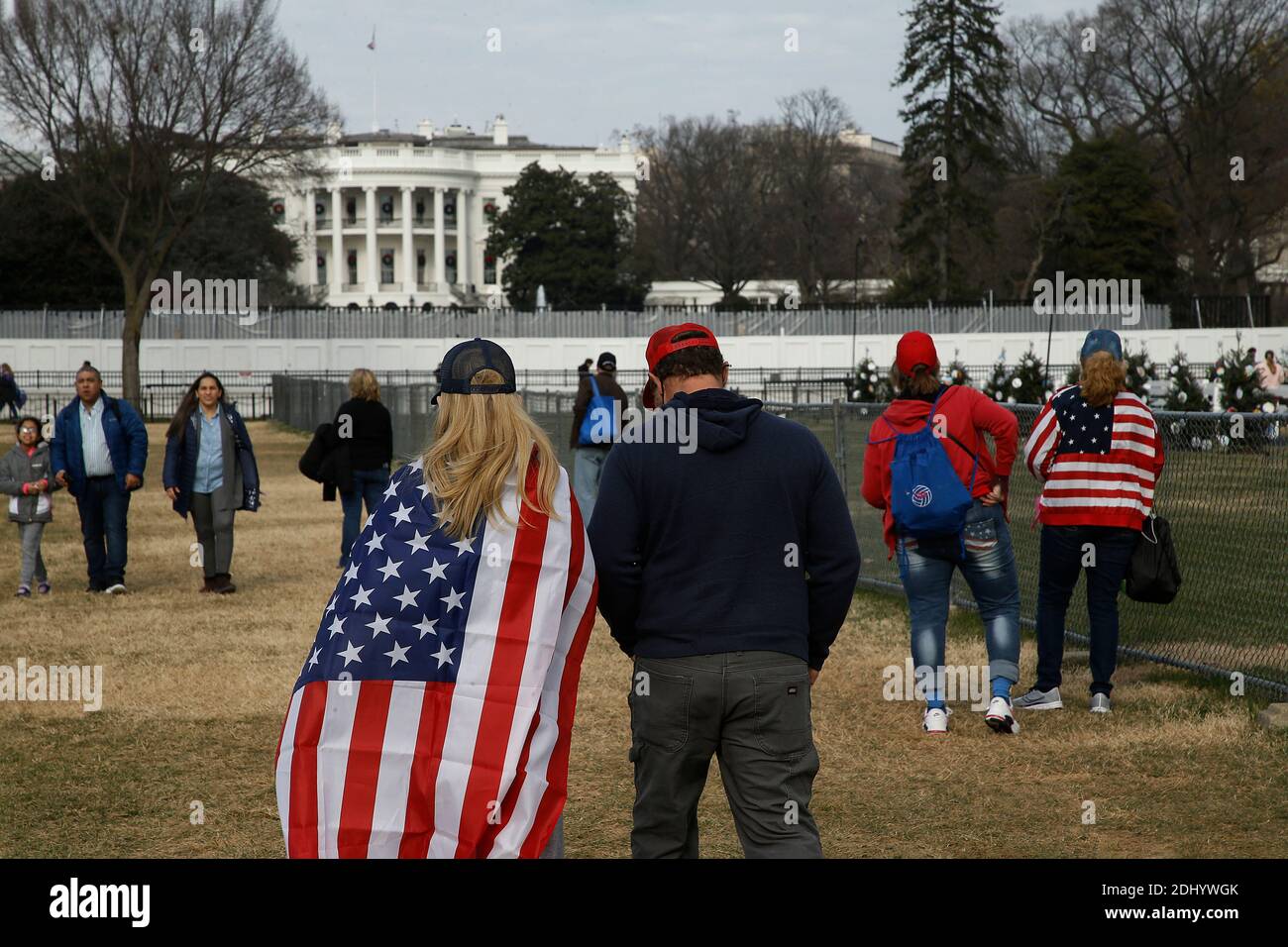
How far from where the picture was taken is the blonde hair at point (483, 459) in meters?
3.82

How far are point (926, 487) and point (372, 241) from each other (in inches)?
4035

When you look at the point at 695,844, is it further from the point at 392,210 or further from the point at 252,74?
the point at 392,210

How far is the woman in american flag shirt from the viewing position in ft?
25.8

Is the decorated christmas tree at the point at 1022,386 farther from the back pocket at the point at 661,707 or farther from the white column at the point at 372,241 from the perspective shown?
the white column at the point at 372,241

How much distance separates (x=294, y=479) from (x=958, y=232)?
4388 cm

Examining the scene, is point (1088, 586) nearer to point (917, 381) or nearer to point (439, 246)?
point (917, 381)

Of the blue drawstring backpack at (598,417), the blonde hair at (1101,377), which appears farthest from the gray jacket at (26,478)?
the blonde hair at (1101,377)

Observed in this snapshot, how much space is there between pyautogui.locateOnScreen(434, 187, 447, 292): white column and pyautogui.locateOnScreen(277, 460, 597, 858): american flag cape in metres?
105

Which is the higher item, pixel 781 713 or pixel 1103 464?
pixel 1103 464

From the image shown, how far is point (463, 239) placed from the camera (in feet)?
361

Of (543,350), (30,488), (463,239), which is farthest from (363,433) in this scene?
(463,239)

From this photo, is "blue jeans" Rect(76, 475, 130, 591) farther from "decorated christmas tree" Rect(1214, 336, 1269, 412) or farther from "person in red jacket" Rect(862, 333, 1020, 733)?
"decorated christmas tree" Rect(1214, 336, 1269, 412)

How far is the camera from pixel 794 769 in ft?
13.7
